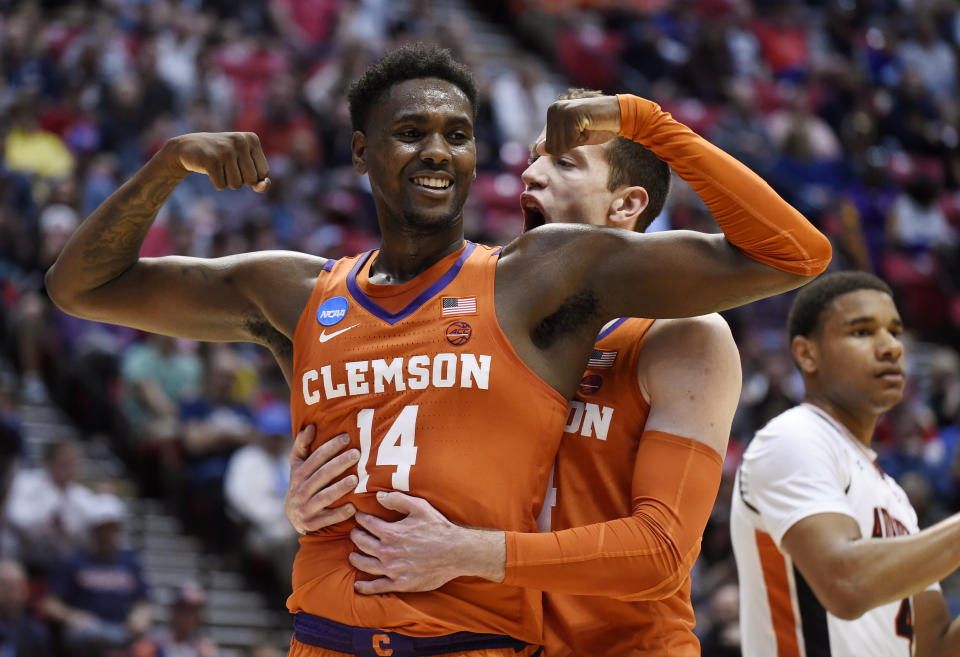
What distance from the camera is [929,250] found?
49.0 feet

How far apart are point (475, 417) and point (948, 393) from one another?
34.5ft

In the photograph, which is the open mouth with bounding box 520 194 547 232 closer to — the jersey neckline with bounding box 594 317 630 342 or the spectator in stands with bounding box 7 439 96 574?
the jersey neckline with bounding box 594 317 630 342

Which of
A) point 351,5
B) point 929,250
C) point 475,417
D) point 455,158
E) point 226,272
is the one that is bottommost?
point 929,250

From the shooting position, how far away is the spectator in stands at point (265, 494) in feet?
31.1

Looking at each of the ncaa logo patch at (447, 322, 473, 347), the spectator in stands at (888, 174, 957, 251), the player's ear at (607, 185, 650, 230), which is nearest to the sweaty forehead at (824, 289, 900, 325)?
the player's ear at (607, 185, 650, 230)

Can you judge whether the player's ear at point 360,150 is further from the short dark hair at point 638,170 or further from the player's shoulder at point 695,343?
the player's shoulder at point 695,343

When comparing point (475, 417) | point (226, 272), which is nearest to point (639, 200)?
point (475, 417)

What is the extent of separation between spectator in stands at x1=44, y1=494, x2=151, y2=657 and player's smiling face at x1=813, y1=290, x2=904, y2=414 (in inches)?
226

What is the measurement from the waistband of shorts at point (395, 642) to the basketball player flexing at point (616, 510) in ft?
0.44

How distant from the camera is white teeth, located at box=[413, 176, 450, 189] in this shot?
3.57 metres

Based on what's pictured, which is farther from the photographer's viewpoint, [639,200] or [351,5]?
[351,5]

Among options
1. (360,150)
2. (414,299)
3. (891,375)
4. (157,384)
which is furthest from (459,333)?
(157,384)

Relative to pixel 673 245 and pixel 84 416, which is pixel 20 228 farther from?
pixel 673 245

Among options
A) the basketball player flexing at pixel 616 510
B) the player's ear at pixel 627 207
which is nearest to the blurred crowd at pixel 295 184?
the player's ear at pixel 627 207
